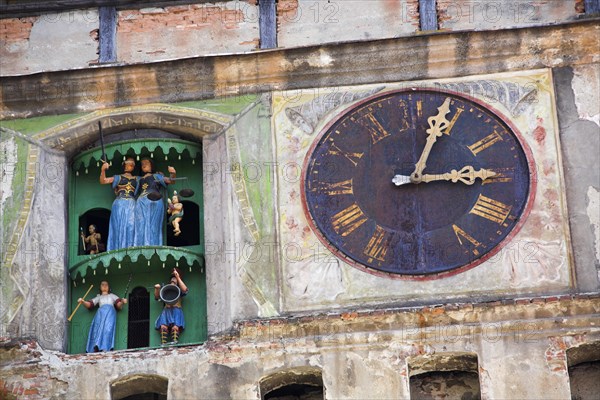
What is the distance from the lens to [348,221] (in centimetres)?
1945

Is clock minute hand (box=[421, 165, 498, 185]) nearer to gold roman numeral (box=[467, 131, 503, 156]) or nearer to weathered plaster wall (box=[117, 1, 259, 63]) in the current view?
gold roman numeral (box=[467, 131, 503, 156])

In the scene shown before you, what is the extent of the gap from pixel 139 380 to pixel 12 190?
233cm

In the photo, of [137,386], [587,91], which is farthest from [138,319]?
[587,91]

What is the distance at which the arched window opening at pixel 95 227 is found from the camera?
20094 millimetres

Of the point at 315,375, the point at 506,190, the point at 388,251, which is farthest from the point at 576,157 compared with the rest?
the point at 315,375

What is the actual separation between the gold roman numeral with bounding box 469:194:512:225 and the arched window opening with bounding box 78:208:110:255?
3.49 metres

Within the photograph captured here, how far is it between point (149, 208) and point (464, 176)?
2.93 metres

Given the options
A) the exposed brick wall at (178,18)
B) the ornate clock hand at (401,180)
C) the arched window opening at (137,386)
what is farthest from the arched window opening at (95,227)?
the ornate clock hand at (401,180)

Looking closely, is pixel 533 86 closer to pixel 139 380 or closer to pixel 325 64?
pixel 325 64

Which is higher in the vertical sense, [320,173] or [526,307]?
[320,173]

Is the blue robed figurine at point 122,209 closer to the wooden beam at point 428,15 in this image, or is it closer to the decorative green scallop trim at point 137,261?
the decorative green scallop trim at point 137,261

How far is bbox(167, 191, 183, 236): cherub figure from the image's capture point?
65.3 ft

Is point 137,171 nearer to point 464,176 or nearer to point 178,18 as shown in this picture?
point 178,18

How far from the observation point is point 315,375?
18.9 m
